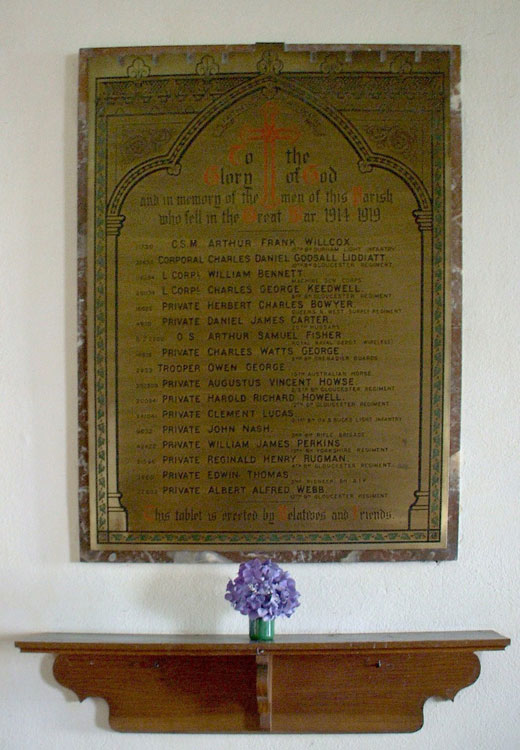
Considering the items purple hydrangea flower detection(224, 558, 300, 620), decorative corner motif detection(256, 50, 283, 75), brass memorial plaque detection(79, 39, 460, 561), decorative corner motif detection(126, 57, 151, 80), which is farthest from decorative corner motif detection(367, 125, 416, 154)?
purple hydrangea flower detection(224, 558, 300, 620)

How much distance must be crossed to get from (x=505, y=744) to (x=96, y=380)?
1443 millimetres

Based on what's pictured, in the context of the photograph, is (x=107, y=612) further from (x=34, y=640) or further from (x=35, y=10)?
(x=35, y=10)

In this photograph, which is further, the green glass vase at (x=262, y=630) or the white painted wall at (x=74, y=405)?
the white painted wall at (x=74, y=405)

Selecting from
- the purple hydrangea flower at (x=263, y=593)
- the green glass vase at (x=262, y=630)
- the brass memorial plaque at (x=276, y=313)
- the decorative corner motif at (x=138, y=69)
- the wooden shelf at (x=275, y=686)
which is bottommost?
the wooden shelf at (x=275, y=686)

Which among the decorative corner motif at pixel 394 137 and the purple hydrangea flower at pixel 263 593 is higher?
the decorative corner motif at pixel 394 137

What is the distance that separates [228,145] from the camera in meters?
1.72

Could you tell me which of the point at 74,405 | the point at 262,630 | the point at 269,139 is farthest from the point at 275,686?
the point at 269,139

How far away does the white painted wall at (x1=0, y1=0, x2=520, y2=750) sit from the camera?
67.3 inches

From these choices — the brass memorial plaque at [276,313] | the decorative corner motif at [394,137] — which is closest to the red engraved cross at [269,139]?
the brass memorial plaque at [276,313]

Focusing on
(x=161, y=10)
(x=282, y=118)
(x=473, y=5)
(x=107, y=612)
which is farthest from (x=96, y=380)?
(x=473, y=5)

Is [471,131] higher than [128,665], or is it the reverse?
A: [471,131]

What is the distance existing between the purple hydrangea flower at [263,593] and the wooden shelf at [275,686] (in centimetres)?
15

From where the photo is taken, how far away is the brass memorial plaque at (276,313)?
1693mm

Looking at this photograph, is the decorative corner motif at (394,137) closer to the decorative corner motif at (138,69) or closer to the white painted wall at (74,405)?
the white painted wall at (74,405)
